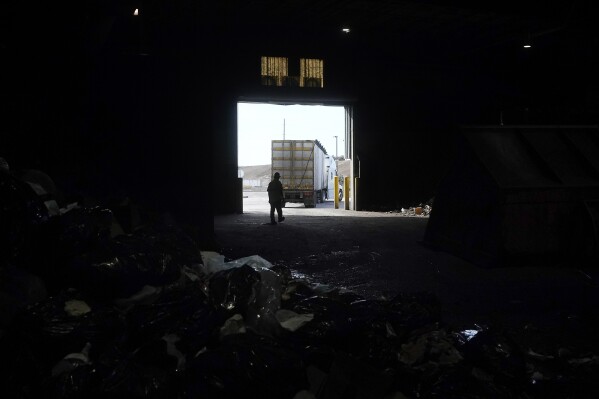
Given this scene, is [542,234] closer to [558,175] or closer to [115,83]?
[558,175]

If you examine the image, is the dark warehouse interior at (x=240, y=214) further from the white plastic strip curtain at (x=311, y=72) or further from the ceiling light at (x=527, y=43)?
the ceiling light at (x=527, y=43)

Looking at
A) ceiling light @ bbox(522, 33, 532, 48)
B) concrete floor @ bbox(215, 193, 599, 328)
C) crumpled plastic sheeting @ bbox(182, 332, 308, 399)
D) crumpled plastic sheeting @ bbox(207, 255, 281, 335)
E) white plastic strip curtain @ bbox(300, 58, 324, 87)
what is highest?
ceiling light @ bbox(522, 33, 532, 48)

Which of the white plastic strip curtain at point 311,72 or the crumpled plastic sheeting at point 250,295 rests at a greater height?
the white plastic strip curtain at point 311,72

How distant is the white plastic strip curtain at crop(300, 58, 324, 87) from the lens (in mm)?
14281

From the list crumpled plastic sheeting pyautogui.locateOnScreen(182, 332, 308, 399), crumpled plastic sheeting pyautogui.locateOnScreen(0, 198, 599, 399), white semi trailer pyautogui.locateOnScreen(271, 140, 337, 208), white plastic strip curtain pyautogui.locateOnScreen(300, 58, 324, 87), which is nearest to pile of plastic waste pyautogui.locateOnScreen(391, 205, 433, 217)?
white plastic strip curtain pyautogui.locateOnScreen(300, 58, 324, 87)

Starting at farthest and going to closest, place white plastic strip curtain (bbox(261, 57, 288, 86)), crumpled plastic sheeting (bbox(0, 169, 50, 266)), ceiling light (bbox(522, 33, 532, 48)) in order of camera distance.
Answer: white plastic strip curtain (bbox(261, 57, 288, 86)), ceiling light (bbox(522, 33, 532, 48)), crumpled plastic sheeting (bbox(0, 169, 50, 266))

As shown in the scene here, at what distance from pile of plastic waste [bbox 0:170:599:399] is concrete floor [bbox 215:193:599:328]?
783mm

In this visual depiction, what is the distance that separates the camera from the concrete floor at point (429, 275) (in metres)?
4.15

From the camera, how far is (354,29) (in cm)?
1304

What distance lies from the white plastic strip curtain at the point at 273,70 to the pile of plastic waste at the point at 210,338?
37.3 ft

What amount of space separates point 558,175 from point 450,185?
1546 millimetres

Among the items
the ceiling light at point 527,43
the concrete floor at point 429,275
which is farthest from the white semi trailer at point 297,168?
the concrete floor at point 429,275

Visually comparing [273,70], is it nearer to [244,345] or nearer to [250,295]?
[250,295]

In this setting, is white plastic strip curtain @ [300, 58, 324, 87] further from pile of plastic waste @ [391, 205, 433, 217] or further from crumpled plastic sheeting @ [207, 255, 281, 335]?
crumpled plastic sheeting @ [207, 255, 281, 335]
